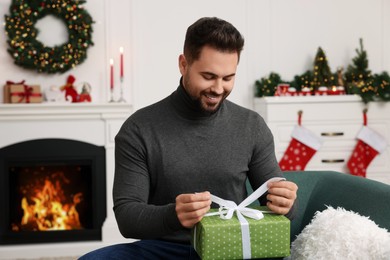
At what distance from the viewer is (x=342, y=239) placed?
1879mm

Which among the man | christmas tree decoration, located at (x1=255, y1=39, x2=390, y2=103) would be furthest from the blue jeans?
christmas tree decoration, located at (x1=255, y1=39, x2=390, y2=103)

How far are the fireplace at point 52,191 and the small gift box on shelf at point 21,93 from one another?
0.31 meters

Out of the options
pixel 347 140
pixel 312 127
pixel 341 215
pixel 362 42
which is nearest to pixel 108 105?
pixel 312 127

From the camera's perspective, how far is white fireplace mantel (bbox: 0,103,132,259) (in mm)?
4094

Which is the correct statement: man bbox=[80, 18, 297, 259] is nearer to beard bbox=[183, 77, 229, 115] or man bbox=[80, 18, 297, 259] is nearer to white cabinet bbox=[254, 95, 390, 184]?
beard bbox=[183, 77, 229, 115]

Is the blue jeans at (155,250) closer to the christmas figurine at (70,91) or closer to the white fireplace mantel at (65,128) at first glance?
the white fireplace mantel at (65,128)

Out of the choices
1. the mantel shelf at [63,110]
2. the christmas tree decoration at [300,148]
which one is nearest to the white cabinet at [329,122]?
the christmas tree decoration at [300,148]

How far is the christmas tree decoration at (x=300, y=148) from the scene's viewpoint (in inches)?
169

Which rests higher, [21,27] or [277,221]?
[21,27]

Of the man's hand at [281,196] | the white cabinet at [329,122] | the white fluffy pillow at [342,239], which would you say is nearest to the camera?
the man's hand at [281,196]

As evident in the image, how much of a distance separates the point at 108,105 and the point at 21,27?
2.84ft

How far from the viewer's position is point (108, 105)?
162 inches

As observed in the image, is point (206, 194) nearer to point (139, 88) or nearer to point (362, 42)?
point (139, 88)

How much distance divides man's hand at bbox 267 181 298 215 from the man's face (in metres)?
0.37
